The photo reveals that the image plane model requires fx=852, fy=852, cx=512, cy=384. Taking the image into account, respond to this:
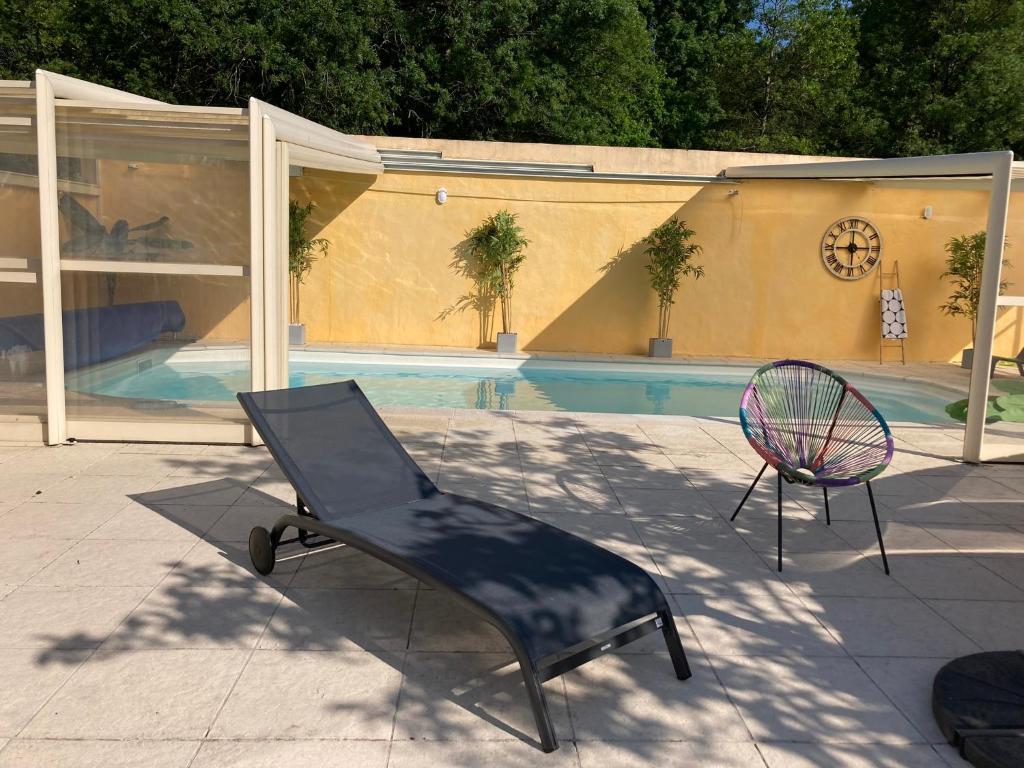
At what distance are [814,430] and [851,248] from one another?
8358 mm

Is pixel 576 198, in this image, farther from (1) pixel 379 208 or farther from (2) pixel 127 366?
(2) pixel 127 366

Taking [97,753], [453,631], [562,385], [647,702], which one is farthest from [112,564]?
[562,385]

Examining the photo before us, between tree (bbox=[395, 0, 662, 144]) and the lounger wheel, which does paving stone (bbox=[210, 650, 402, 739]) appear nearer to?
the lounger wheel

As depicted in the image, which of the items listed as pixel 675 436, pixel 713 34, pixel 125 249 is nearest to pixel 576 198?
pixel 675 436

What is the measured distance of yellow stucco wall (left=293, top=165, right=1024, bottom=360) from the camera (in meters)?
12.4

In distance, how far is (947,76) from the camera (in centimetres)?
2191

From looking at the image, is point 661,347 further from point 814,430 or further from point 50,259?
point 50,259

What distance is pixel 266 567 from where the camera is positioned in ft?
12.8

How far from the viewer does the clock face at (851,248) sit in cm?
1249

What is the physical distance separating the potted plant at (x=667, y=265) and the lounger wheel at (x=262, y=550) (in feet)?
29.7

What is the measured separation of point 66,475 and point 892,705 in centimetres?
479

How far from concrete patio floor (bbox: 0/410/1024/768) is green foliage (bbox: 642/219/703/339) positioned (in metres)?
6.86

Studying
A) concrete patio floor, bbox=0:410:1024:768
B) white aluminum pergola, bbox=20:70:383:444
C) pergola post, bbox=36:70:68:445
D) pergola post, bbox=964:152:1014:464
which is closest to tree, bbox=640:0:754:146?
pergola post, bbox=964:152:1014:464

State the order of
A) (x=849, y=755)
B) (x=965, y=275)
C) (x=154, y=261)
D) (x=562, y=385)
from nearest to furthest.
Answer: (x=849, y=755) → (x=154, y=261) → (x=562, y=385) → (x=965, y=275)
